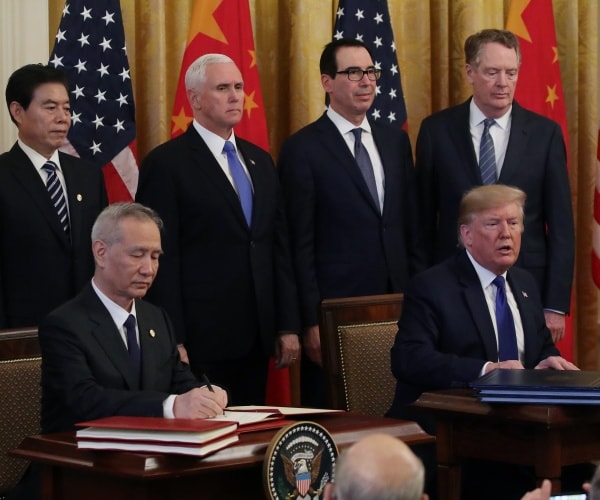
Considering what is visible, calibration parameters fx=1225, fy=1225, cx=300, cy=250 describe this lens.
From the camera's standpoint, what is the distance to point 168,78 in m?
6.14

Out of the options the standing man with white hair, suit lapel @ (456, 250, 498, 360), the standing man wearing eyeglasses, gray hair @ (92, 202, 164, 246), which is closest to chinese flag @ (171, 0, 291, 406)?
the standing man wearing eyeglasses

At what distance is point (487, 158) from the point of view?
538 centimetres

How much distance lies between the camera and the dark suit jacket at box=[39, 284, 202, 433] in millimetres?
3359

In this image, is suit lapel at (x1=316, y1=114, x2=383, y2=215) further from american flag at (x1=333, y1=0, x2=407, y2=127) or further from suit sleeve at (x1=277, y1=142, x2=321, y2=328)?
american flag at (x1=333, y1=0, x2=407, y2=127)

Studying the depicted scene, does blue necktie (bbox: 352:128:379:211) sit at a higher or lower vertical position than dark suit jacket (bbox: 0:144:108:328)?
higher

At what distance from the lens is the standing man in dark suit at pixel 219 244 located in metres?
4.81

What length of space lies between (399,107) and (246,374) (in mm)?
1986

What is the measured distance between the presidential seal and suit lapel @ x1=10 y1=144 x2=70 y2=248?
190 centimetres

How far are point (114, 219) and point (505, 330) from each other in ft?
Result: 4.69

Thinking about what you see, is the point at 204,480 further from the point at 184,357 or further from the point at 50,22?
the point at 50,22

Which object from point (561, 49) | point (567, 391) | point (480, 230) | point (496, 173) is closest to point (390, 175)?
point (496, 173)

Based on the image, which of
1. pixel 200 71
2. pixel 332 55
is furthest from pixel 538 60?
pixel 200 71

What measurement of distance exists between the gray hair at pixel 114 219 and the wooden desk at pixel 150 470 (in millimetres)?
758

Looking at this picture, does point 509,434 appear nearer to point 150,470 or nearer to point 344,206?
point 150,470
